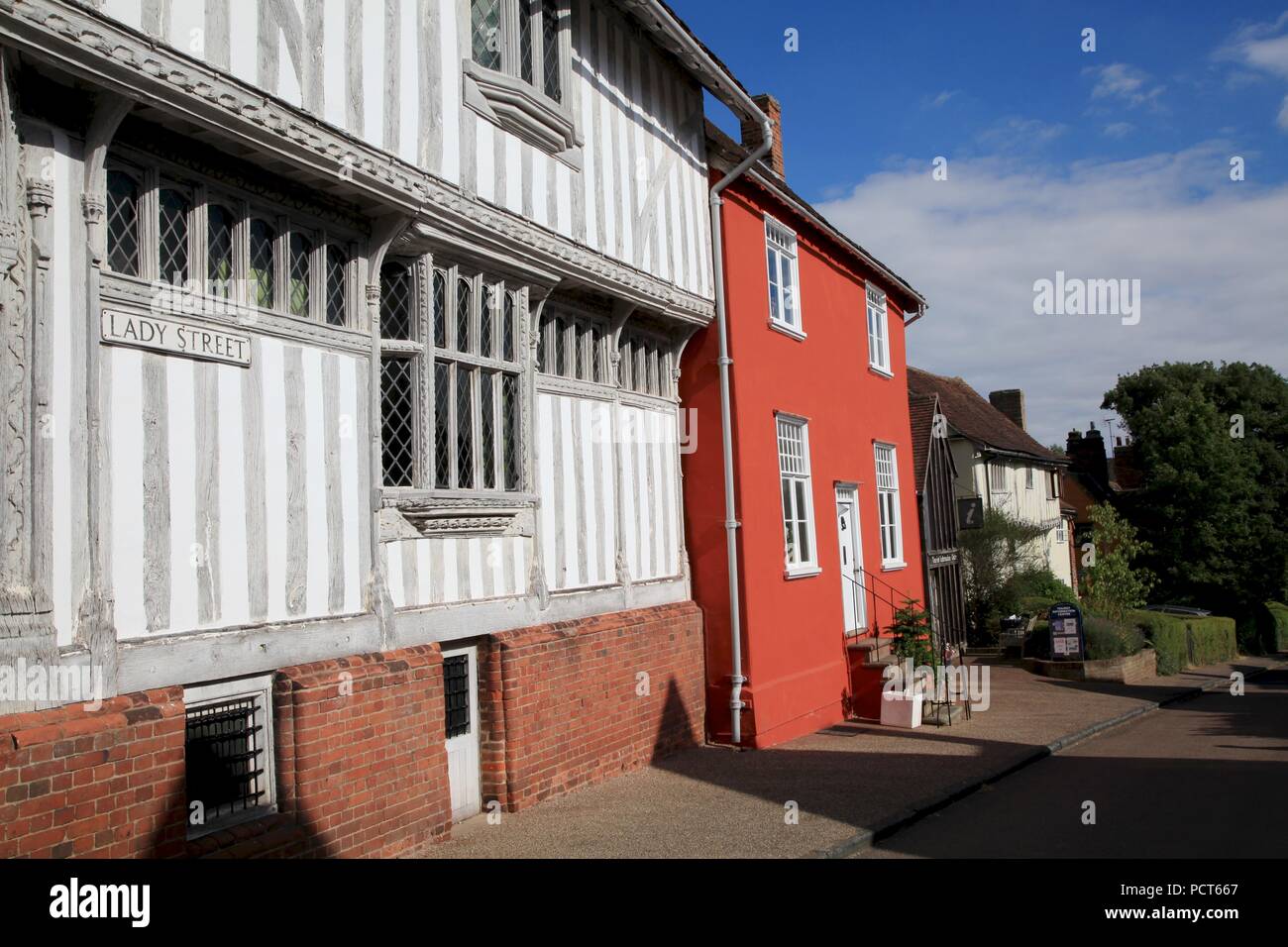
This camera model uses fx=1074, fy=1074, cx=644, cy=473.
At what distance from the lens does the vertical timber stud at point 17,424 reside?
5.35 m

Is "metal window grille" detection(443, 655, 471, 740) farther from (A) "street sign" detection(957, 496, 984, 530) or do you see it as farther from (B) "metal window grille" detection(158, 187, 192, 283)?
(A) "street sign" detection(957, 496, 984, 530)

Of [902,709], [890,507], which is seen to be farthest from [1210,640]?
[902,709]

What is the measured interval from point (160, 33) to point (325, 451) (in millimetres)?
2775

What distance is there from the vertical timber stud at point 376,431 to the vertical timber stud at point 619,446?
11.8 ft

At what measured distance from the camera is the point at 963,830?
29.9ft

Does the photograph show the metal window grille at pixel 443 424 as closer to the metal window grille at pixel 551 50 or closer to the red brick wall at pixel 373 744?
the red brick wall at pixel 373 744

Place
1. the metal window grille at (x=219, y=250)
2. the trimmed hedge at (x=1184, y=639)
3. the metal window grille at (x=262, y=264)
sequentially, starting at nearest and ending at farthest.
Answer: the metal window grille at (x=219, y=250) → the metal window grille at (x=262, y=264) → the trimmed hedge at (x=1184, y=639)

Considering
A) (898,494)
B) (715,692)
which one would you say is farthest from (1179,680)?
(715,692)

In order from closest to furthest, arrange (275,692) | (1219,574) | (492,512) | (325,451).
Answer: (275,692)
(325,451)
(492,512)
(1219,574)

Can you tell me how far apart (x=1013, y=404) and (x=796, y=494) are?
109 feet

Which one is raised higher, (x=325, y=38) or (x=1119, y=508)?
(x=325, y=38)

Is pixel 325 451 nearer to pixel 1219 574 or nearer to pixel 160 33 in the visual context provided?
pixel 160 33

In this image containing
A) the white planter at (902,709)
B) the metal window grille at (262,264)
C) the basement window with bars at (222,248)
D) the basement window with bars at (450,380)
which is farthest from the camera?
the white planter at (902,709)

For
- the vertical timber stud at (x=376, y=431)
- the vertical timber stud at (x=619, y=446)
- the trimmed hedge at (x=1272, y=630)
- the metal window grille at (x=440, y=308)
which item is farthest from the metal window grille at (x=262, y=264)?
the trimmed hedge at (x=1272, y=630)
